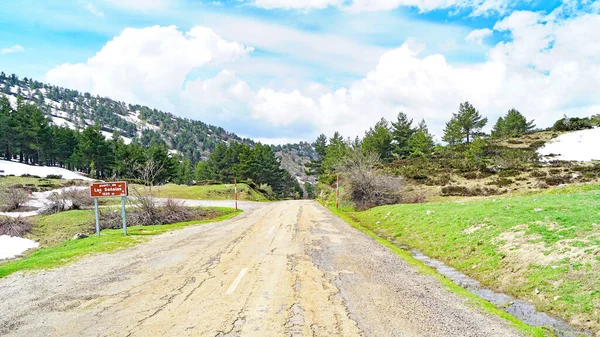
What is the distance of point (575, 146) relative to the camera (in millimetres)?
54094

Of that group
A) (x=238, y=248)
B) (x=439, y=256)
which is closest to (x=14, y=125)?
Answer: (x=238, y=248)

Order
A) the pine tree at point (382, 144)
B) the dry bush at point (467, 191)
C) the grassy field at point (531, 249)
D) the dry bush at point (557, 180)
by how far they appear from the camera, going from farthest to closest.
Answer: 1. the pine tree at point (382, 144)
2. the dry bush at point (557, 180)
3. the dry bush at point (467, 191)
4. the grassy field at point (531, 249)

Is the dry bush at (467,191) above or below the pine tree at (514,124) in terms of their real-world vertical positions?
below

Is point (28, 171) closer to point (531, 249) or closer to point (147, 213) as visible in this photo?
point (147, 213)

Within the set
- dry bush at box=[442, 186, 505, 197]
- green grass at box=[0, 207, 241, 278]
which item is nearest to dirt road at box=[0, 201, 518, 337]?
green grass at box=[0, 207, 241, 278]

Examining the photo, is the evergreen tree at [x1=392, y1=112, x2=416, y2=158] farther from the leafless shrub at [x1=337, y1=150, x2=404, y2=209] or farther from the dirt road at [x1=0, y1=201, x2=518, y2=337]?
the dirt road at [x1=0, y1=201, x2=518, y2=337]

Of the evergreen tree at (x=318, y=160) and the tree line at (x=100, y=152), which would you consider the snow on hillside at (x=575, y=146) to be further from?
the tree line at (x=100, y=152)

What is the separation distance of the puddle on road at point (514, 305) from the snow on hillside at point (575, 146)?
49553 mm

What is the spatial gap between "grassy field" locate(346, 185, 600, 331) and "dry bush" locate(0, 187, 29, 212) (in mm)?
35967

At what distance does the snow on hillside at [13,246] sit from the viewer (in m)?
19.3

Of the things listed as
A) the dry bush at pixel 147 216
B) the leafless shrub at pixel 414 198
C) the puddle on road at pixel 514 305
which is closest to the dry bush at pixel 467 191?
the leafless shrub at pixel 414 198

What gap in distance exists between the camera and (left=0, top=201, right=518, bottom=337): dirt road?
5.76 m

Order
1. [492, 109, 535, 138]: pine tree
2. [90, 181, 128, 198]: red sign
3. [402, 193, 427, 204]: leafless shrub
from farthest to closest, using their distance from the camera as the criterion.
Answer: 1. [492, 109, 535, 138]: pine tree
2. [402, 193, 427, 204]: leafless shrub
3. [90, 181, 128, 198]: red sign

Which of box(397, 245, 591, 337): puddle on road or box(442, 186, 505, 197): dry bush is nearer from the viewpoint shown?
box(397, 245, 591, 337): puddle on road
